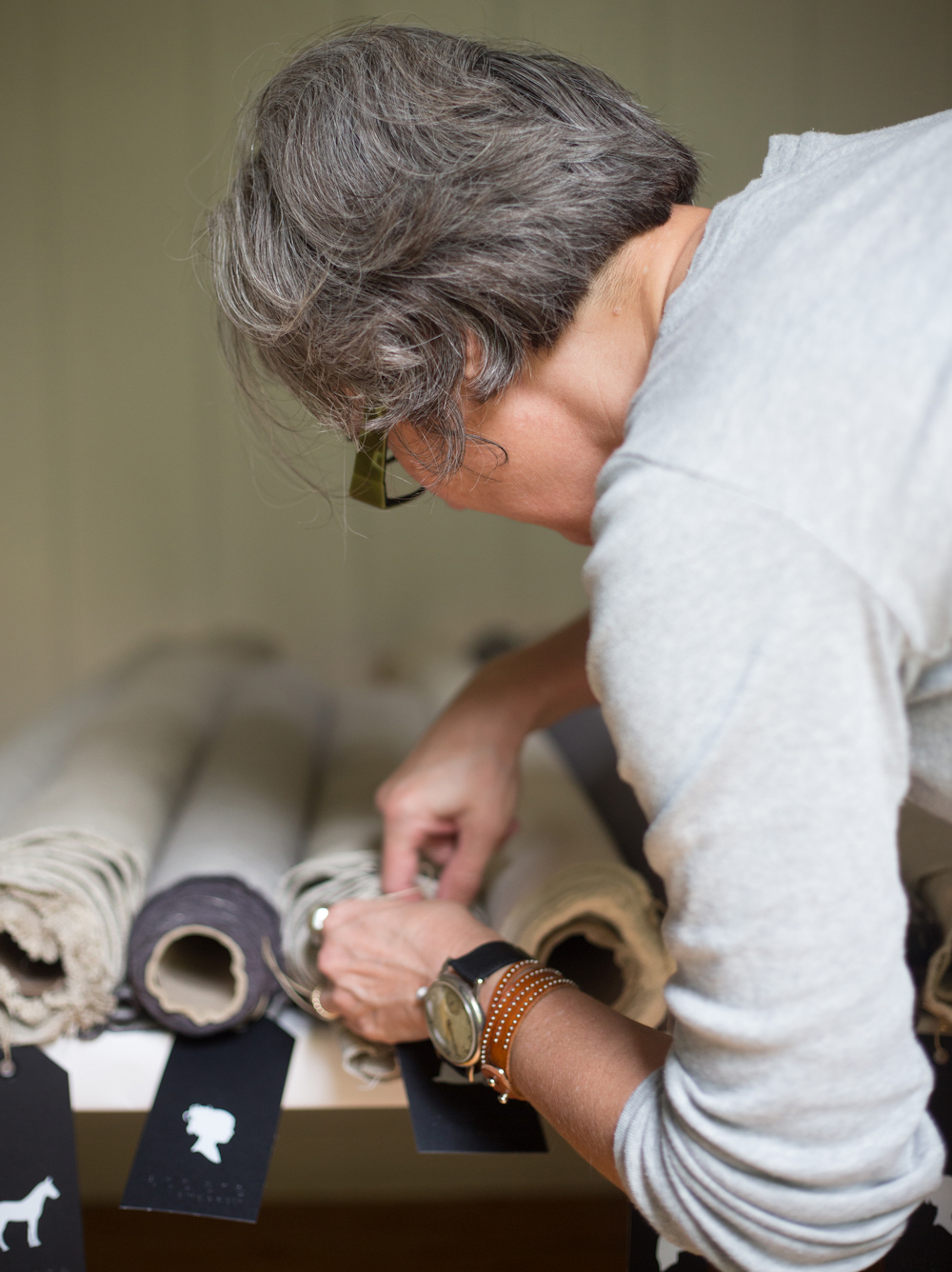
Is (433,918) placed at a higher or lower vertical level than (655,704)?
lower

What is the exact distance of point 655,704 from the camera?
42 cm

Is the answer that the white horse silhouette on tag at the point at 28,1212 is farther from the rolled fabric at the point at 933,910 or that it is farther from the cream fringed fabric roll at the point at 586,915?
the rolled fabric at the point at 933,910

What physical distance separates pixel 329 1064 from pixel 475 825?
0.20 m

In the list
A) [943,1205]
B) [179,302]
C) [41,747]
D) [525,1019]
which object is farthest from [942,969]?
[179,302]

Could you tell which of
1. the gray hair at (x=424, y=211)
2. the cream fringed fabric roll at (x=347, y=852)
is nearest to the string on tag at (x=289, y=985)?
the cream fringed fabric roll at (x=347, y=852)

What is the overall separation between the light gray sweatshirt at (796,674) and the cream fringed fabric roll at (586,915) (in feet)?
0.82

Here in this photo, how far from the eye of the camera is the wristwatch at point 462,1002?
617 mm

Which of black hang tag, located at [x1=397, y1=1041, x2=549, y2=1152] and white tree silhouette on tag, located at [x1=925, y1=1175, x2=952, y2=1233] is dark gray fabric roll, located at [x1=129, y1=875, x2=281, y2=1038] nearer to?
black hang tag, located at [x1=397, y1=1041, x2=549, y2=1152]

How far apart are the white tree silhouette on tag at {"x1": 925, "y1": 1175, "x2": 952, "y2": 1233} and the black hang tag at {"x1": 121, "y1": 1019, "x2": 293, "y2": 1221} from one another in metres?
0.43

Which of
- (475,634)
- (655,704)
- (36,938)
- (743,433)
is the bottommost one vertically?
(475,634)

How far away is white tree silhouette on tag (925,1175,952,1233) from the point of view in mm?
658

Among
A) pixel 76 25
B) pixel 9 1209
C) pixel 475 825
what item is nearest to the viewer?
pixel 9 1209

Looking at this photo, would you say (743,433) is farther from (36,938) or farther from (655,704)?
(36,938)

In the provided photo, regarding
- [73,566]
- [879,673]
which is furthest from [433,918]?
[73,566]
